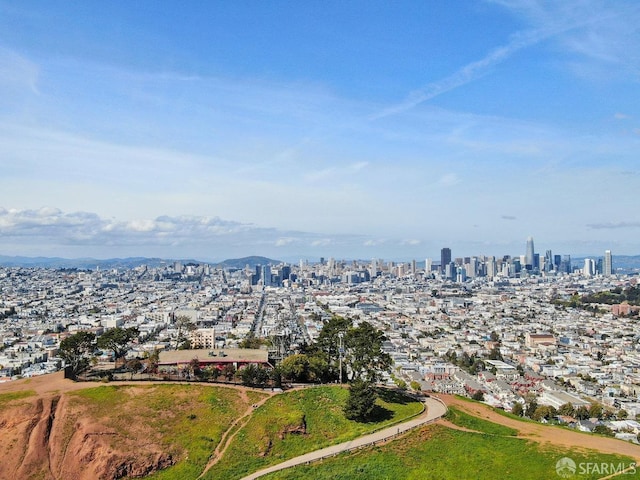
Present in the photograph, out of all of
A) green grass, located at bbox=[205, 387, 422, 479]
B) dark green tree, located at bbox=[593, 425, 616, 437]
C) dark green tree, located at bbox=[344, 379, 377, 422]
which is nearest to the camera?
green grass, located at bbox=[205, 387, 422, 479]

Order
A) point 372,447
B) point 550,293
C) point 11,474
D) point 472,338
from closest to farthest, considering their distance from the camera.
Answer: point 11,474
point 372,447
point 472,338
point 550,293

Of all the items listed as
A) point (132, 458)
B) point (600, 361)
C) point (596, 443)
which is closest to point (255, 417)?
point (132, 458)

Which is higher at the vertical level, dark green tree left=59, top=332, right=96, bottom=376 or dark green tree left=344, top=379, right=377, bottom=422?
dark green tree left=59, top=332, right=96, bottom=376

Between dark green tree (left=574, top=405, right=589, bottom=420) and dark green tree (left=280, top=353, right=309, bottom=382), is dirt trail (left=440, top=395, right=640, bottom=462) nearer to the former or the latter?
dark green tree (left=280, top=353, right=309, bottom=382)

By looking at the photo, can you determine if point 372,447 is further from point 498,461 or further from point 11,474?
point 11,474

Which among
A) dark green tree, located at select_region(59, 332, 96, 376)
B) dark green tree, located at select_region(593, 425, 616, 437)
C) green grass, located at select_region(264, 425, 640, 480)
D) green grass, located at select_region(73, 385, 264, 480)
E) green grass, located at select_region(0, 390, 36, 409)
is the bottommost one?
dark green tree, located at select_region(593, 425, 616, 437)

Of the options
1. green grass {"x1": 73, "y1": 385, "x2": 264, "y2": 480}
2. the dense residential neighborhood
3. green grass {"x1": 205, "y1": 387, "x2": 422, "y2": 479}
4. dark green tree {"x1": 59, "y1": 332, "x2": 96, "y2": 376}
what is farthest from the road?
dark green tree {"x1": 59, "y1": 332, "x2": 96, "y2": 376}
